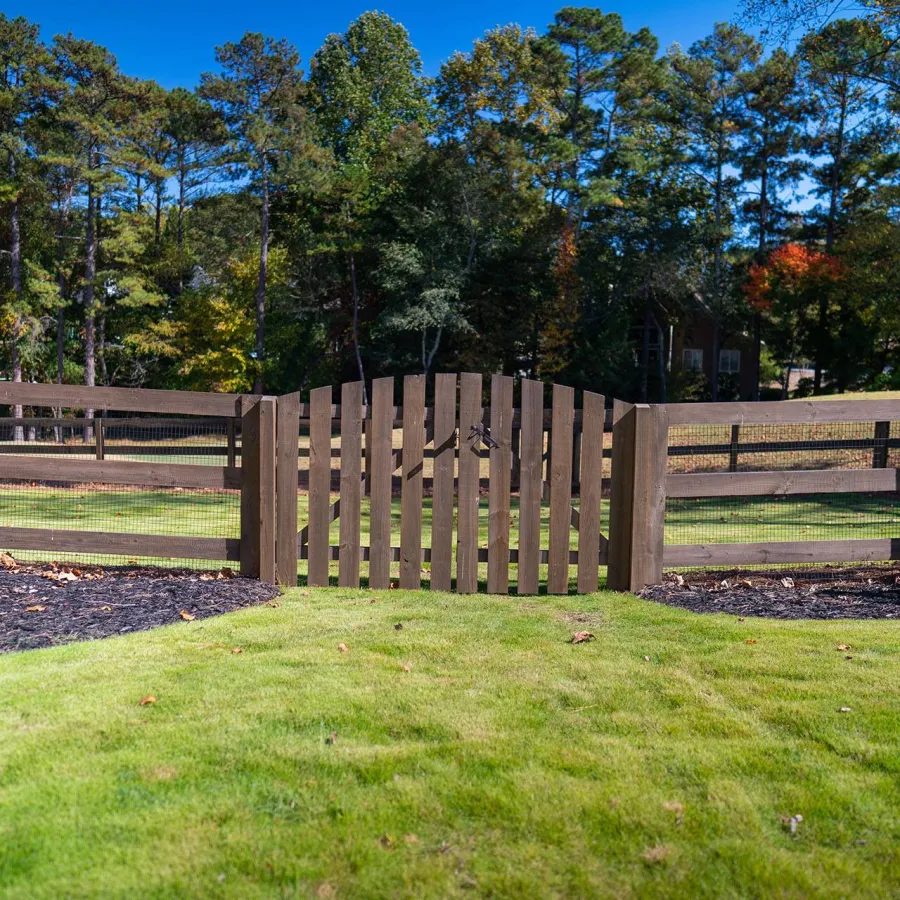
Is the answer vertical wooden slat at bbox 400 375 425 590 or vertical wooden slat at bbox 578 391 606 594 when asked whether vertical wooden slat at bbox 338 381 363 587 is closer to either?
vertical wooden slat at bbox 400 375 425 590

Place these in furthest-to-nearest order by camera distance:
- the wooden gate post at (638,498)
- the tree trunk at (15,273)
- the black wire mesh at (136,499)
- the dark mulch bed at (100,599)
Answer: the tree trunk at (15,273) < the black wire mesh at (136,499) < the wooden gate post at (638,498) < the dark mulch bed at (100,599)

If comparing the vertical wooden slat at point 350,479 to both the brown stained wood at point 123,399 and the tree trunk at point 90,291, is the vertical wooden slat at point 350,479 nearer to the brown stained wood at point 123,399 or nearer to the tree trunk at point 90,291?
the brown stained wood at point 123,399

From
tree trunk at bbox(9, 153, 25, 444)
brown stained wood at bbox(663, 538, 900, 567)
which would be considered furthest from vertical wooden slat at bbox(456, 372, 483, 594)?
tree trunk at bbox(9, 153, 25, 444)

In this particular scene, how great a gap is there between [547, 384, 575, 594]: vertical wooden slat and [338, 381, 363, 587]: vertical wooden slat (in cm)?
143

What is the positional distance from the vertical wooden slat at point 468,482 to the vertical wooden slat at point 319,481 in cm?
98

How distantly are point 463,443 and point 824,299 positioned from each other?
107ft

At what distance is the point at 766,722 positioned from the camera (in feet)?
12.7

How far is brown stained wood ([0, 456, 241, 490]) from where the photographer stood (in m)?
6.69

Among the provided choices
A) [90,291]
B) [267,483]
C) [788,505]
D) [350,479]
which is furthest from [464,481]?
[90,291]

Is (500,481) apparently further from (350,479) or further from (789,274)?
(789,274)

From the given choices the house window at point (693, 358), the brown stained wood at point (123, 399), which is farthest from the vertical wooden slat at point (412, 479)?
the house window at point (693, 358)

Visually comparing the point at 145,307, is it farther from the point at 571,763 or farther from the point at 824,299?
the point at 571,763

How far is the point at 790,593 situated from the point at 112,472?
524 centimetres

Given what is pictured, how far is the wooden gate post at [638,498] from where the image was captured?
248 inches
